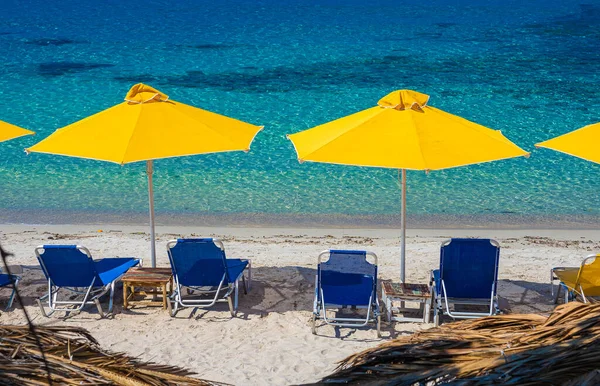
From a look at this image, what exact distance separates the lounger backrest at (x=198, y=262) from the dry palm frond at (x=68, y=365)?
14.9 ft

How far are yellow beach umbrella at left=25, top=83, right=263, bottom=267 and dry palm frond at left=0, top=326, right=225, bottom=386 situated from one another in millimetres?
4682

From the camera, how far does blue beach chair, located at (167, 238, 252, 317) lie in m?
7.47

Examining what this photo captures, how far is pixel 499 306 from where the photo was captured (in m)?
7.82

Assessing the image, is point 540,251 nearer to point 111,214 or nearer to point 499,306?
point 499,306

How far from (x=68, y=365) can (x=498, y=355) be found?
1.46 meters

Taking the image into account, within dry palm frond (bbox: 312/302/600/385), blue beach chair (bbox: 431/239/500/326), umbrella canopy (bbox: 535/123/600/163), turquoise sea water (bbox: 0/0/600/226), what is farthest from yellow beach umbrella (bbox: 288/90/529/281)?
turquoise sea water (bbox: 0/0/600/226)

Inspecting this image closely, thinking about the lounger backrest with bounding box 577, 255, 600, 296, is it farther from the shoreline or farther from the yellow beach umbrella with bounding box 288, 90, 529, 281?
the shoreline

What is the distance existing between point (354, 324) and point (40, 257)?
309 cm

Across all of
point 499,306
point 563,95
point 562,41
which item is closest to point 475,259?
point 499,306

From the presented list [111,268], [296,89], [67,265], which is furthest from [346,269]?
[296,89]

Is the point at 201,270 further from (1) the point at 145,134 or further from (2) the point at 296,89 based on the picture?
(2) the point at 296,89

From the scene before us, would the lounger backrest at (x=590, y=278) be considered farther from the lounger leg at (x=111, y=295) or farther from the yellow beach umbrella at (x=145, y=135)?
the lounger leg at (x=111, y=295)

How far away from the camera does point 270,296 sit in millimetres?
8258

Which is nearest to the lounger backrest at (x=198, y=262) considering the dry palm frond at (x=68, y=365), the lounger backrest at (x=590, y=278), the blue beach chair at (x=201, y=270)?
the blue beach chair at (x=201, y=270)
